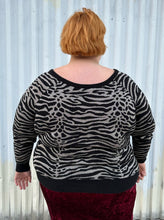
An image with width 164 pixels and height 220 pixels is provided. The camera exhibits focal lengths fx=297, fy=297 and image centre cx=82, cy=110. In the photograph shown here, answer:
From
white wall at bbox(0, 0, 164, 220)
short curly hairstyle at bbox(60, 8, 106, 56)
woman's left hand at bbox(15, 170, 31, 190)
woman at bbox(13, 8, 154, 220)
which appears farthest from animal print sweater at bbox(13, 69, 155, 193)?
white wall at bbox(0, 0, 164, 220)

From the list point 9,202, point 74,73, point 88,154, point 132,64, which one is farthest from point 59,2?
point 9,202

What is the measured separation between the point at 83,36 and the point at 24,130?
17.9 inches

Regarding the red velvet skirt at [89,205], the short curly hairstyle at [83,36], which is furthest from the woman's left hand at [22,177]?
the short curly hairstyle at [83,36]

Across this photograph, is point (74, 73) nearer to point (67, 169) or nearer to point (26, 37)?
point (67, 169)

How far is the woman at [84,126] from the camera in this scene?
106 centimetres

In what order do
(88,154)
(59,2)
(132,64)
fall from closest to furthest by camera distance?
(88,154) → (59,2) → (132,64)

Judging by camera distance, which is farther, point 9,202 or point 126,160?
point 9,202

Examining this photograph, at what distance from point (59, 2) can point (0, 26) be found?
1.35ft

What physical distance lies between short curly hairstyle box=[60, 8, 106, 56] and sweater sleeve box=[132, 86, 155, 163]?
0.82 feet

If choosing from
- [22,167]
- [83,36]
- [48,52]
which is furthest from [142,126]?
[48,52]

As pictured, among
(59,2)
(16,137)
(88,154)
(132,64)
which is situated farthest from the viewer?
(132,64)

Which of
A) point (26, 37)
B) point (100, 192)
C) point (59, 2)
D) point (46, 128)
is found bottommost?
point (100, 192)

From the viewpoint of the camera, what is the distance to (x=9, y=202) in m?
2.14

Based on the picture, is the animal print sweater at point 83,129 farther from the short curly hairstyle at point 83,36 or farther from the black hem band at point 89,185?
the short curly hairstyle at point 83,36
